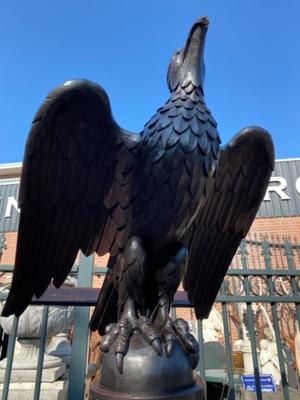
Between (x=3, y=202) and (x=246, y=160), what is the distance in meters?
9.09

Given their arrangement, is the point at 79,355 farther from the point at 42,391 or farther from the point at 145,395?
the point at 145,395

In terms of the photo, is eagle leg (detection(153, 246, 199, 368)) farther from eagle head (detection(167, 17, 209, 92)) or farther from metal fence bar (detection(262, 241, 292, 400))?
metal fence bar (detection(262, 241, 292, 400))

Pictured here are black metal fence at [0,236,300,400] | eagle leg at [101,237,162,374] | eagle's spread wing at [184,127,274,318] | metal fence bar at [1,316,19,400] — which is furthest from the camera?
metal fence bar at [1,316,19,400]

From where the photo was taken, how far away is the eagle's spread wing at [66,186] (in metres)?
0.99

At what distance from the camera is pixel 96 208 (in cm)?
117

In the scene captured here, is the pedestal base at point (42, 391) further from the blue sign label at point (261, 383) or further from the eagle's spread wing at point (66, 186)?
the blue sign label at point (261, 383)

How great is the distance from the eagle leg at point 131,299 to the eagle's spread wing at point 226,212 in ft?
1.31

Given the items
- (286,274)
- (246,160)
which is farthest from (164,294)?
(286,274)

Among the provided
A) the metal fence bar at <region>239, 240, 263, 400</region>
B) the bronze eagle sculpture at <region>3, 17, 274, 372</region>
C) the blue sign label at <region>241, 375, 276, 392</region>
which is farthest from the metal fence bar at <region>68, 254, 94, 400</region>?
the blue sign label at <region>241, 375, 276, 392</region>

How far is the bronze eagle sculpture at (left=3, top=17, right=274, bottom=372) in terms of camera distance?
0.98 metres

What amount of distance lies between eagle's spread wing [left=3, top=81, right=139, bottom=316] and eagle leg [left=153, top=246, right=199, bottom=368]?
0.81 feet

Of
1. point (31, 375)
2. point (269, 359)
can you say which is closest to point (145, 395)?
point (31, 375)

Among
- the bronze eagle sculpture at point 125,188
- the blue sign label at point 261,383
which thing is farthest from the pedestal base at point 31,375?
the blue sign label at point 261,383

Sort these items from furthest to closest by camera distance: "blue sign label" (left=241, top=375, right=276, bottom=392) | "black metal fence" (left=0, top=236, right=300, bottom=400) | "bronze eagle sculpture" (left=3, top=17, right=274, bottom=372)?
"blue sign label" (left=241, top=375, right=276, bottom=392), "black metal fence" (left=0, top=236, right=300, bottom=400), "bronze eagle sculpture" (left=3, top=17, right=274, bottom=372)
